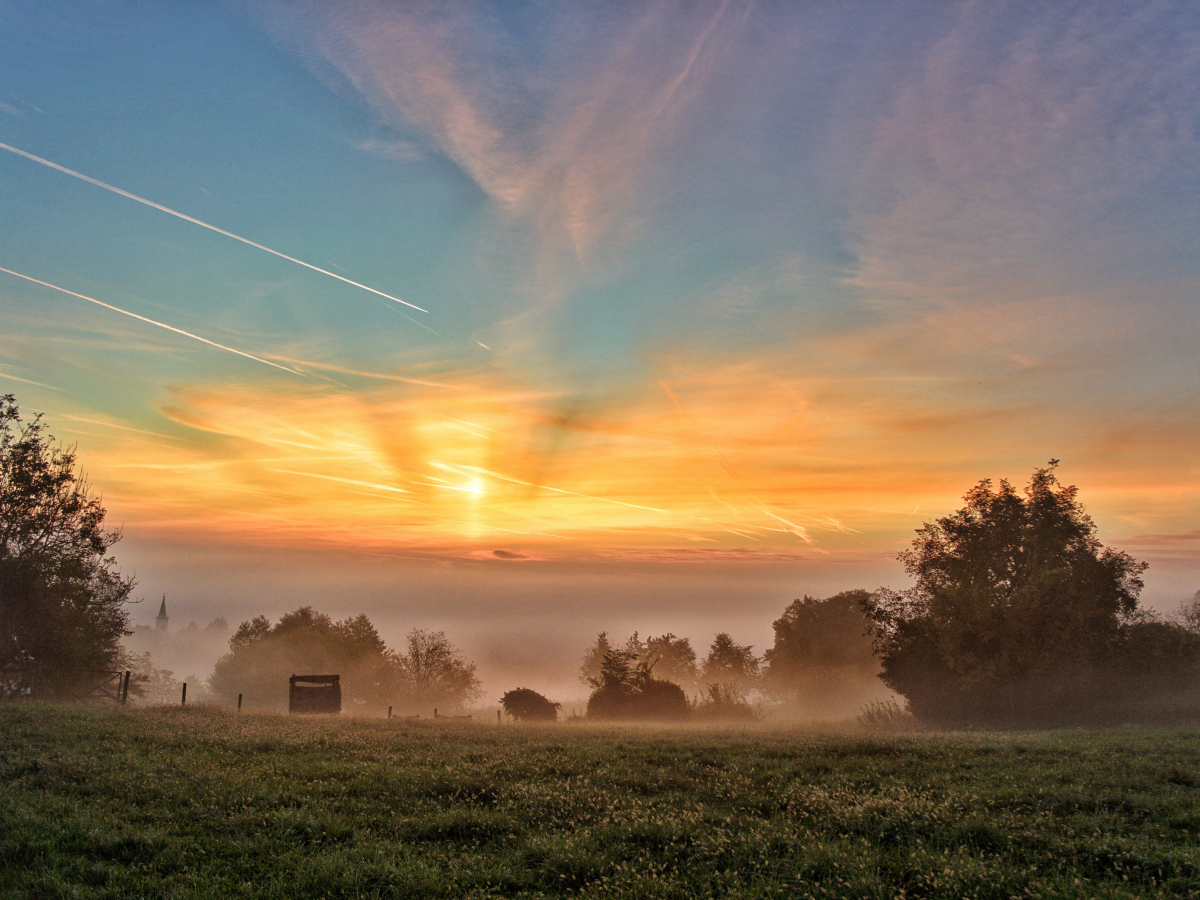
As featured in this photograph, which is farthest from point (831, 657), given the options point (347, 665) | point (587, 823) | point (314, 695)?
point (587, 823)

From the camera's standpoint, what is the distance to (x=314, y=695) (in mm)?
48625

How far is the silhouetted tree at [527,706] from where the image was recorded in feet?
212

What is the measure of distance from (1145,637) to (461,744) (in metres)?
47.5

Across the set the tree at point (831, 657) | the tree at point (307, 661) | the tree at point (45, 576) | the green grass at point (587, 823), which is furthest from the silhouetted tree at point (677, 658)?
the green grass at point (587, 823)

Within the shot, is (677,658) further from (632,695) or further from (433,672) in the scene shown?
(632,695)

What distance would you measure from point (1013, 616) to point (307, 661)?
105581 millimetres

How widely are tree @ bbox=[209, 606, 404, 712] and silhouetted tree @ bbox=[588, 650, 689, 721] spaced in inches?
2559

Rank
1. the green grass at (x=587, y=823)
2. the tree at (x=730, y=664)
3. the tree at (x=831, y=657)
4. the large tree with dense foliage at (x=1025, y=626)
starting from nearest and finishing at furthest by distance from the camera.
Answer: the green grass at (x=587, y=823) → the large tree with dense foliage at (x=1025, y=626) → the tree at (x=831, y=657) → the tree at (x=730, y=664)

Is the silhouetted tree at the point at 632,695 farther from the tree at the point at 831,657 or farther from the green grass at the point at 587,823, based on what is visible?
the green grass at the point at 587,823

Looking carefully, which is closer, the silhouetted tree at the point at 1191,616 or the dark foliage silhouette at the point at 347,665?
the silhouetted tree at the point at 1191,616

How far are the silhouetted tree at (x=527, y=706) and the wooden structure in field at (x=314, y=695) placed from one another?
66.5 ft

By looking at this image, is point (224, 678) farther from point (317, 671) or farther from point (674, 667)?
point (674, 667)

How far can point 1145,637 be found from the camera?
43.9 meters

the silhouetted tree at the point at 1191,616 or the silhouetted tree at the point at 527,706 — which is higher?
the silhouetted tree at the point at 1191,616
